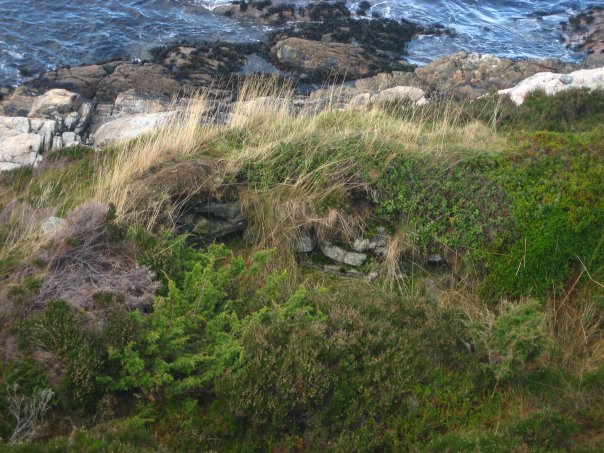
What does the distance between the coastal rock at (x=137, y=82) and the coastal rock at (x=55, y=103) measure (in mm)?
1651

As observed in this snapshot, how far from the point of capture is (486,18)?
2692cm

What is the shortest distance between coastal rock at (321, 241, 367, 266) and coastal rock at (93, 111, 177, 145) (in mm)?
5203

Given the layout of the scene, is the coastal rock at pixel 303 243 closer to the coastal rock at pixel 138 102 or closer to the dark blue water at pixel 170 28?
the coastal rock at pixel 138 102

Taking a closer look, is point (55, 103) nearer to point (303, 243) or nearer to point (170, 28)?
point (170, 28)

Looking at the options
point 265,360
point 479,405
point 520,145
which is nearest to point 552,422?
point 479,405

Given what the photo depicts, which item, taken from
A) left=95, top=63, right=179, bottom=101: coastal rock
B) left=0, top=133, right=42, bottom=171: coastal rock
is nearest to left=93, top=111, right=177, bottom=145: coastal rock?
left=0, top=133, right=42, bottom=171: coastal rock

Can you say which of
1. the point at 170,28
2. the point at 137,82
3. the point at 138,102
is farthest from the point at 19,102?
the point at 170,28

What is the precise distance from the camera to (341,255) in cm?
752

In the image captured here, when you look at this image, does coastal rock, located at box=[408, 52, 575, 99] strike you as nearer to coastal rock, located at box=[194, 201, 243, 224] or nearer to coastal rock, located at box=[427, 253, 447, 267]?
coastal rock, located at box=[427, 253, 447, 267]

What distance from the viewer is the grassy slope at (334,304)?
495cm

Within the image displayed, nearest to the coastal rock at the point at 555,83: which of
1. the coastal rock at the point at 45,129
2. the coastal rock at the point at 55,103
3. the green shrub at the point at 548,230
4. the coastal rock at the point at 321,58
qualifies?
the coastal rock at the point at 321,58

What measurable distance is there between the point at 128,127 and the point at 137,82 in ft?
21.1

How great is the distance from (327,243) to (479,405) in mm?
2910

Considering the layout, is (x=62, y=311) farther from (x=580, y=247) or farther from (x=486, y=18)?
(x=486, y=18)
